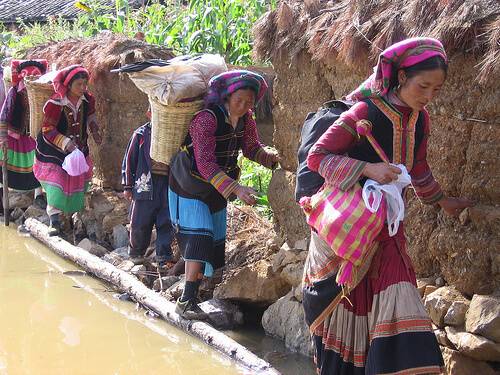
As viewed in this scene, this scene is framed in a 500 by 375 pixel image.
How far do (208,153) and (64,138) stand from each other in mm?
2994

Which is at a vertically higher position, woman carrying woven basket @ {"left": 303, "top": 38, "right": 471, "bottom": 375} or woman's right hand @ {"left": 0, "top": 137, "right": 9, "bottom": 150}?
woman carrying woven basket @ {"left": 303, "top": 38, "right": 471, "bottom": 375}

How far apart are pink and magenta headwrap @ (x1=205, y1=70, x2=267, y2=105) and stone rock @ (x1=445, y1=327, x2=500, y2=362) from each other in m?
2.01

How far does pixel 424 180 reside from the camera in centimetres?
405

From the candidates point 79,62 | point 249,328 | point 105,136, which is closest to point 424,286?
point 249,328

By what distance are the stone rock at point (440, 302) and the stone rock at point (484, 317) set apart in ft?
0.61

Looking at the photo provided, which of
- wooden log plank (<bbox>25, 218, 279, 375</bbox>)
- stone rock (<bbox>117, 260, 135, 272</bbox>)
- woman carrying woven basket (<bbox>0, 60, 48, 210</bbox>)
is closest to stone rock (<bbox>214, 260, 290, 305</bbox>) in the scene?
wooden log plank (<bbox>25, 218, 279, 375</bbox>)

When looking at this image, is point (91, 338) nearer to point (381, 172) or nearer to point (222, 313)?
point (222, 313)

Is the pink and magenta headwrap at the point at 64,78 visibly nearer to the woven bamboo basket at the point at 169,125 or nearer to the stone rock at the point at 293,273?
the woven bamboo basket at the point at 169,125

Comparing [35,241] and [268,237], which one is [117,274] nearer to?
[268,237]

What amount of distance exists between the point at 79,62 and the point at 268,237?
12.3 feet

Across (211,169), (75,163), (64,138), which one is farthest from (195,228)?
(64,138)

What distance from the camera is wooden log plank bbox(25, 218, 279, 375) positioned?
514cm

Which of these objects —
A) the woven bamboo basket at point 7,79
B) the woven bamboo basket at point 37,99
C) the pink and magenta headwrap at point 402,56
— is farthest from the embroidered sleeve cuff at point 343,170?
the woven bamboo basket at point 7,79

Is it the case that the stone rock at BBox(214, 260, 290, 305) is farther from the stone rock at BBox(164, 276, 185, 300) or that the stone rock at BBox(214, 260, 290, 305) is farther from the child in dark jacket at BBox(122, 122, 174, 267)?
the child in dark jacket at BBox(122, 122, 174, 267)
